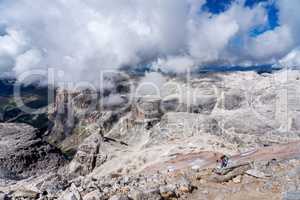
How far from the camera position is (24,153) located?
63844 mm

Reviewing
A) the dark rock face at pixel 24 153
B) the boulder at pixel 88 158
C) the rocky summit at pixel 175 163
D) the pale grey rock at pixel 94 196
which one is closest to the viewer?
the rocky summit at pixel 175 163

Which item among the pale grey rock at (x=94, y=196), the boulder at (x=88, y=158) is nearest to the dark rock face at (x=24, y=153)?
the boulder at (x=88, y=158)

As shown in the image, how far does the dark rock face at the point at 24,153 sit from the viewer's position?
6103cm

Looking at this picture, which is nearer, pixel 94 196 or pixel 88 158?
pixel 94 196

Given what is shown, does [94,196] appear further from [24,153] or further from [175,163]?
[24,153]

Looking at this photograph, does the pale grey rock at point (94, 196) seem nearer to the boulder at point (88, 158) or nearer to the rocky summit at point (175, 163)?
the rocky summit at point (175, 163)

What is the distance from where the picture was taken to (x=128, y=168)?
4891 cm

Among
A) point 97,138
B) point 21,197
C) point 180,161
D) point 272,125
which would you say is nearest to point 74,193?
point 21,197

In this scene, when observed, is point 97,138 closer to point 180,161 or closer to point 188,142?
point 188,142

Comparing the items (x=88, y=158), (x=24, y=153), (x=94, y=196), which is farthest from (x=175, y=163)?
(x=88, y=158)

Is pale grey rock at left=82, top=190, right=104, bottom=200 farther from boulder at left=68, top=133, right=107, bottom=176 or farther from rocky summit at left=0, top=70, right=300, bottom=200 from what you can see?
boulder at left=68, top=133, right=107, bottom=176

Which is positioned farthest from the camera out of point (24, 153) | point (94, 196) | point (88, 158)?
point (88, 158)

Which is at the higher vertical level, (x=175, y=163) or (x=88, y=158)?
(x=175, y=163)

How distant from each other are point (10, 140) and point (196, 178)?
5094cm
